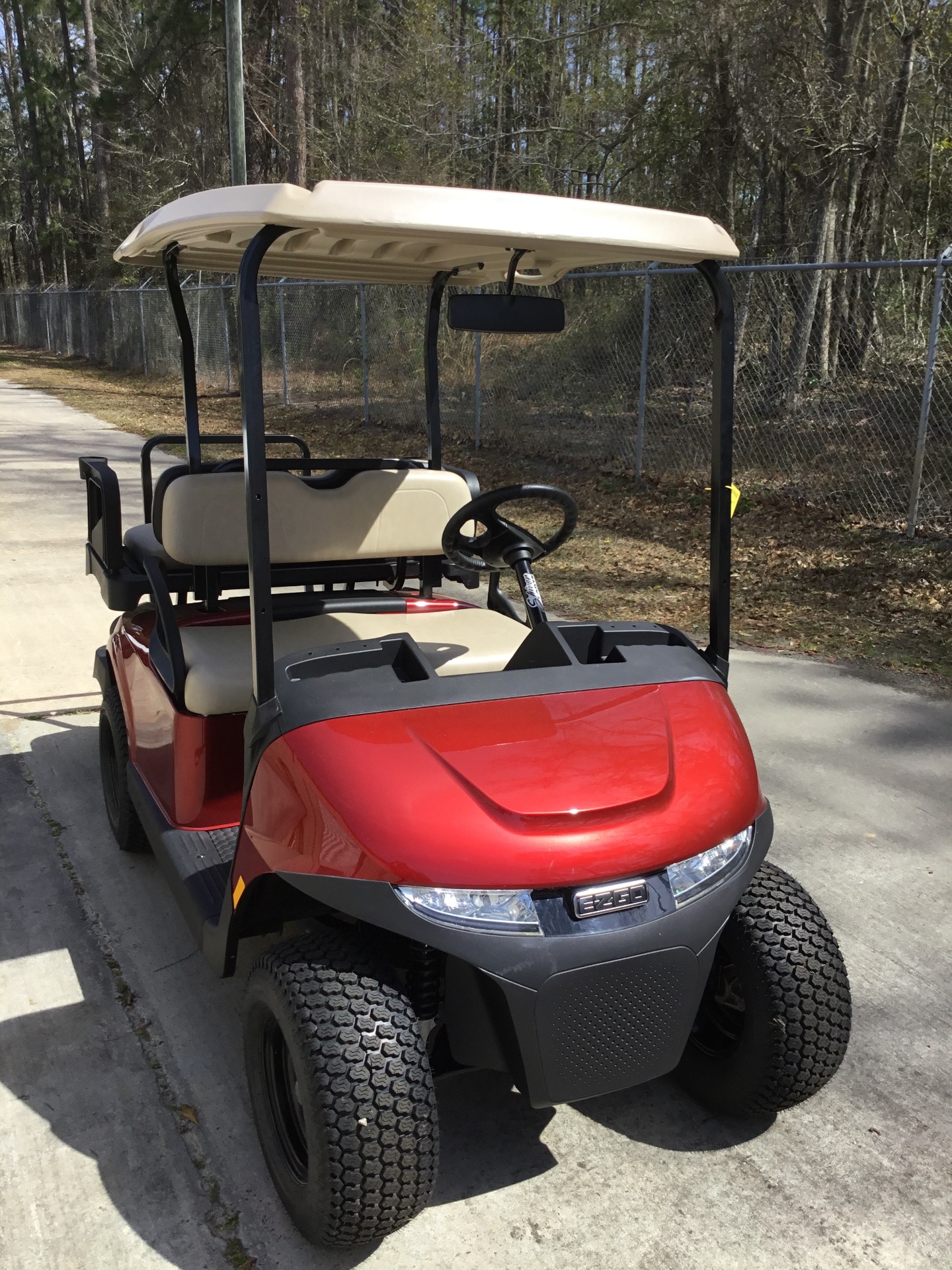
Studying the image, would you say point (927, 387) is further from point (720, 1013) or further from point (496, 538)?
point (720, 1013)

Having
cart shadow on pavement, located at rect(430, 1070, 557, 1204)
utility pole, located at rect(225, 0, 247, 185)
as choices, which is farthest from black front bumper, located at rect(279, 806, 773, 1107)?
utility pole, located at rect(225, 0, 247, 185)

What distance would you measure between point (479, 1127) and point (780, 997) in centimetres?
70

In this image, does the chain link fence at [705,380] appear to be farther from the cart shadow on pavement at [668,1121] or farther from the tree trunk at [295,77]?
the cart shadow on pavement at [668,1121]

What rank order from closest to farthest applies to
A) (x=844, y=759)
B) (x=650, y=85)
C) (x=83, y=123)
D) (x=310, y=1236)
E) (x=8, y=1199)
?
(x=310, y=1236) < (x=8, y=1199) < (x=844, y=759) < (x=650, y=85) < (x=83, y=123)

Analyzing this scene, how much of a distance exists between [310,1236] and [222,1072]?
590mm

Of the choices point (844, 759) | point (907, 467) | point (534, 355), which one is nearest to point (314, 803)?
point (844, 759)

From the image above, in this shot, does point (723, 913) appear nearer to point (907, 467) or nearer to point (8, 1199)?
point (8, 1199)

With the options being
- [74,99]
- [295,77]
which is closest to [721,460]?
[295,77]

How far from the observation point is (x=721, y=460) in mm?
2365

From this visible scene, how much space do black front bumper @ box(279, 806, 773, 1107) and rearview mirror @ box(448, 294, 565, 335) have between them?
1.39 metres

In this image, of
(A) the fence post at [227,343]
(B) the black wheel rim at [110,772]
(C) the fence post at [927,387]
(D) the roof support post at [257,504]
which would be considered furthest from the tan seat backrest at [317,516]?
(A) the fence post at [227,343]

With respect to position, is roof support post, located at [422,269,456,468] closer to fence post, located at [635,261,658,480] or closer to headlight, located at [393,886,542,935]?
headlight, located at [393,886,542,935]

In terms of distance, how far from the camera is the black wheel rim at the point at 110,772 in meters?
3.33

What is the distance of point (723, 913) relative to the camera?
6.15ft
